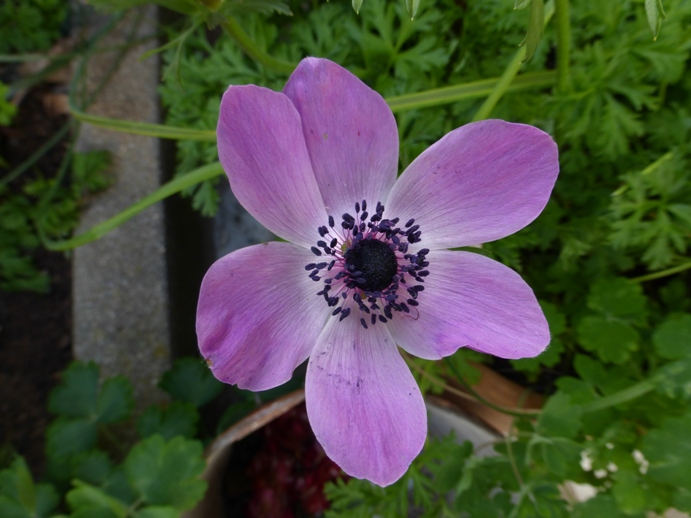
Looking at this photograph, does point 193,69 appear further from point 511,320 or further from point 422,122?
point 511,320

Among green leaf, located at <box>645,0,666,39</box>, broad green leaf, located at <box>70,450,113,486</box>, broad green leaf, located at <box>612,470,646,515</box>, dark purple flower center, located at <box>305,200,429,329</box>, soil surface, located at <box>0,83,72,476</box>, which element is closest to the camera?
green leaf, located at <box>645,0,666,39</box>

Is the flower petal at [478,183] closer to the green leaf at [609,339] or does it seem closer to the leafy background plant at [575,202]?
the leafy background plant at [575,202]

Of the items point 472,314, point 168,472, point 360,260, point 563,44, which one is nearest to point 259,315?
point 360,260

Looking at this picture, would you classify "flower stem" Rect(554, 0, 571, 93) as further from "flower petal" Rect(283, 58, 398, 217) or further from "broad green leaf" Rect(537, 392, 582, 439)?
"broad green leaf" Rect(537, 392, 582, 439)

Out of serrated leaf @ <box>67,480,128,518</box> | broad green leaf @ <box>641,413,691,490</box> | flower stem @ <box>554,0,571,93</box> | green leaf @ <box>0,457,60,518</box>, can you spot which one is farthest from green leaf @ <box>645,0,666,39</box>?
green leaf @ <box>0,457,60,518</box>

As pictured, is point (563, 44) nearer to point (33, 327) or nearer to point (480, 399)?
point (480, 399)
